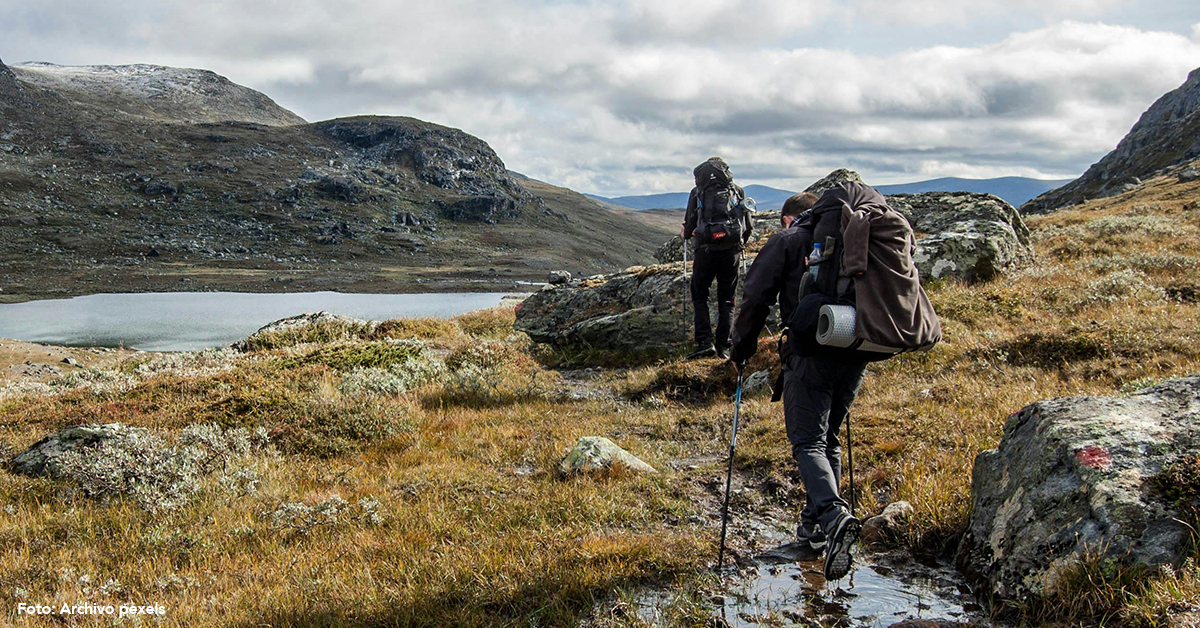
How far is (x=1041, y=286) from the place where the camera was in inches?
564

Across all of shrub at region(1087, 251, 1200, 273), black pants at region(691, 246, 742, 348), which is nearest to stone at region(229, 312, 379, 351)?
black pants at region(691, 246, 742, 348)

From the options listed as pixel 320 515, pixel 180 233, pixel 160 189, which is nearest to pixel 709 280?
pixel 320 515

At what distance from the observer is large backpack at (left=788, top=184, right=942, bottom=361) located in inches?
185

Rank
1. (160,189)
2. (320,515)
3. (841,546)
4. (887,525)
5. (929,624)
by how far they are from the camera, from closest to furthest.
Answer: (929,624) → (841,546) → (887,525) → (320,515) → (160,189)

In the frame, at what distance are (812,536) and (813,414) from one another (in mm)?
962

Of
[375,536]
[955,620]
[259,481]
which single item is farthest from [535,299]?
[955,620]

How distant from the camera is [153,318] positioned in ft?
197

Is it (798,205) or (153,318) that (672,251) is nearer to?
(798,205)

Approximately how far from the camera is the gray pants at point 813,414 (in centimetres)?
497

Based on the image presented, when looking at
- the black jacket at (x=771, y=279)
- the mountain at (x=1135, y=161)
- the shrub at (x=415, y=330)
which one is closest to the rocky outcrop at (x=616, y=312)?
the shrub at (x=415, y=330)

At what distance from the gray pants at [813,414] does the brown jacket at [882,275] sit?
Result: 0.54 m

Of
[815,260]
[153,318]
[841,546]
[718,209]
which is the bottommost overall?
[153,318]

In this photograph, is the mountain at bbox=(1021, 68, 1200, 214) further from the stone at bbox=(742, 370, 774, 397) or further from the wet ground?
the wet ground

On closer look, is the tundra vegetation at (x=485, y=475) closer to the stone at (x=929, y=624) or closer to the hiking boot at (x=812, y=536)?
the stone at (x=929, y=624)
